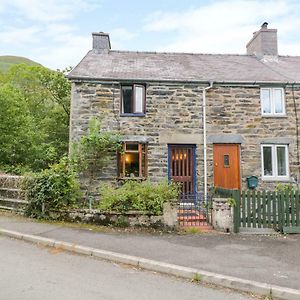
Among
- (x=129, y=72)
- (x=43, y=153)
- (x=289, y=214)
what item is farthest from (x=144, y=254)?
(x=43, y=153)

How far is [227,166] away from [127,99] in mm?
5274

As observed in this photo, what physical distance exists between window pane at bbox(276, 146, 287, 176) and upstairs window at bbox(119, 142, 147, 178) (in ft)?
19.4

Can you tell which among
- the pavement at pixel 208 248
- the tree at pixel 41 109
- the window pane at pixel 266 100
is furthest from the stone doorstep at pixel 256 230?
the tree at pixel 41 109

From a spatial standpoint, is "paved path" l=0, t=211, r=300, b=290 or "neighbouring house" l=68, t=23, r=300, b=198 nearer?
"paved path" l=0, t=211, r=300, b=290

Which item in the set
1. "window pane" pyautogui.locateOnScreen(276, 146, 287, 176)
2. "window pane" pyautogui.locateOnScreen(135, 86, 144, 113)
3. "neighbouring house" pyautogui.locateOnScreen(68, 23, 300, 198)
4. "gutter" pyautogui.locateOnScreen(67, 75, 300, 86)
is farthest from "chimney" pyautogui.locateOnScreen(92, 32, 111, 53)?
"window pane" pyautogui.locateOnScreen(276, 146, 287, 176)

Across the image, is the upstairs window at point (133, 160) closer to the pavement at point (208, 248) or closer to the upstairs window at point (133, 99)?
the upstairs window at point (133, 99)

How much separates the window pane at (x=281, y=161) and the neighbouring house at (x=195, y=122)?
41mm

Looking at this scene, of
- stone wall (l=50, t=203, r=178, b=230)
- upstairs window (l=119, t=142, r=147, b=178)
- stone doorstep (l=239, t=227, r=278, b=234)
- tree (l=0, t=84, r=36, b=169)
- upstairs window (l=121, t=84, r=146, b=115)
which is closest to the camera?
stone wall (l=50, t=203, r=178, b=230)

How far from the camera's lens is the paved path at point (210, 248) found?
20.1 feet

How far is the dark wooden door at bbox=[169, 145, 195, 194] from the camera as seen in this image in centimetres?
1380

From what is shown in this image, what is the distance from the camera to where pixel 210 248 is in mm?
7816

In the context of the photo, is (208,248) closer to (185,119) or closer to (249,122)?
(185,119)

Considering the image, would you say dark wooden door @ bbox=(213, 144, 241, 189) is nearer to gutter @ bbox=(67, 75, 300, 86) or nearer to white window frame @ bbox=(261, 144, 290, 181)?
white window frame @ bbox=(261, 144, 290, 181)

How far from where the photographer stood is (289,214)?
10125 millimetres
